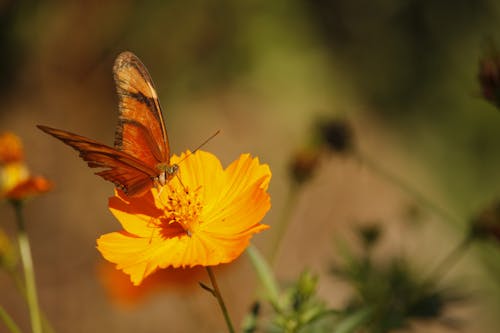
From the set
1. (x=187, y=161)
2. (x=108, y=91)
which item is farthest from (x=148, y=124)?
(x=108, y=91)

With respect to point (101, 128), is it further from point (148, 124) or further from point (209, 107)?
point (148, 124)

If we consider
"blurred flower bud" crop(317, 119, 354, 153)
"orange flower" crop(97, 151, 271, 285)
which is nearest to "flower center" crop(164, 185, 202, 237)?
"orange flower" crop(97, 151, 271, 285)

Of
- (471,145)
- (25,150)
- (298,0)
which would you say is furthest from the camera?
(298,0)

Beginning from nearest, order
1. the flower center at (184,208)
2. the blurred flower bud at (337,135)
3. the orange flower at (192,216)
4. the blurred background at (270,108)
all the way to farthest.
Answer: the orange flower at (192,216) → the flower center at (184,208) → the blurred flower bud at (337,135) → the blurred background at (270,108)

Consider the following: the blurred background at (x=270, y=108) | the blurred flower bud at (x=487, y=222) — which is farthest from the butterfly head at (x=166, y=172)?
the blurred background at (x=270, y=108)

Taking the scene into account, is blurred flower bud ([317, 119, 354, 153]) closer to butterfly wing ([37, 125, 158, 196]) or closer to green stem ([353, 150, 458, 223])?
green stem ([353, 150, 458, 223])

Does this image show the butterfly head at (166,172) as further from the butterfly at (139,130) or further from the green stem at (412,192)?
the green stem at (412,192)

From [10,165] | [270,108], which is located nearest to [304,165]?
[10,165]

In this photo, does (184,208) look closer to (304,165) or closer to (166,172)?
(166,172)
